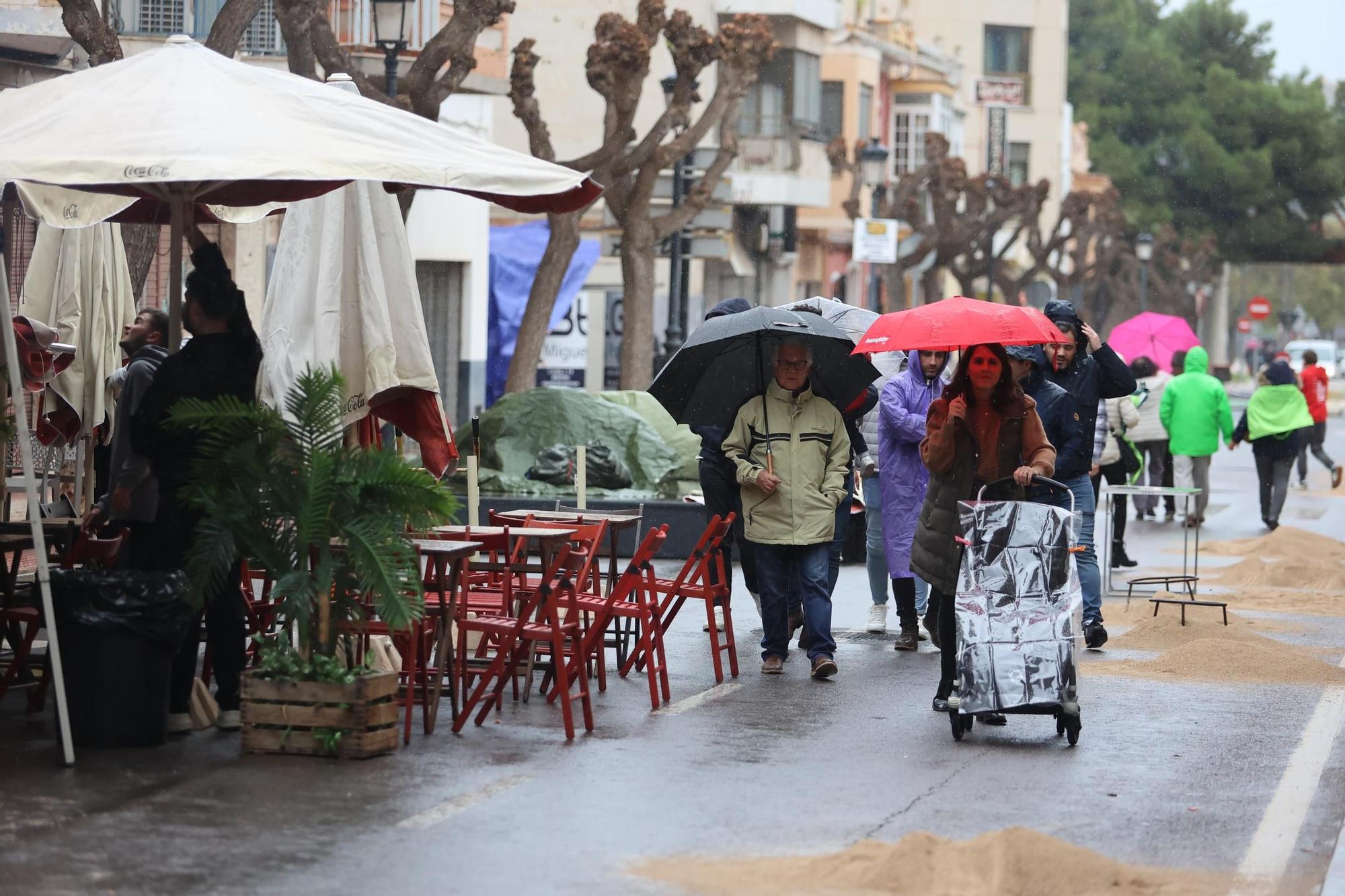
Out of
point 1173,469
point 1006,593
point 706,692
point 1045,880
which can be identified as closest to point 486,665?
point 706,692

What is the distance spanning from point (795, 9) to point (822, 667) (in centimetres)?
3545

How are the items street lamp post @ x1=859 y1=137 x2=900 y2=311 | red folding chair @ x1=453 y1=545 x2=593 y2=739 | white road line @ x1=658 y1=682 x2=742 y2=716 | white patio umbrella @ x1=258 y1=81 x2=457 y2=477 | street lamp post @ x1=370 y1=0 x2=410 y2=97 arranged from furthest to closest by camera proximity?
street lamp post @ x1=859 y1=137 x2=900 y2=311 → street lamp post @ x1=370 y1=0 x2=410 y2=97 → white patio umbrella @ x1=258 y1=81 x2=457 y2=477 → white road line @ x1=658 y1=682 x2=742 y2=716 → red folding chair @ x1=453 y1=545 x2=593 y2=739

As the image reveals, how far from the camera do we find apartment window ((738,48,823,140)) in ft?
146

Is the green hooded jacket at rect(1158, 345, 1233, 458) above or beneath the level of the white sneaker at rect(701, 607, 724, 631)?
above

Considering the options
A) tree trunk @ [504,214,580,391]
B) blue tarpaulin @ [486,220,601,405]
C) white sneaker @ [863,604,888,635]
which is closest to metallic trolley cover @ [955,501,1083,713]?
white sneaker @ [863,604,888,635]

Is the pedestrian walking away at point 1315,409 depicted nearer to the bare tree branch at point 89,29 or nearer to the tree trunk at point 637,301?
the tree trunk at point 637,301

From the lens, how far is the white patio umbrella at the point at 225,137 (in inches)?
314

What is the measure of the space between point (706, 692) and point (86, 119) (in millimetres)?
4011

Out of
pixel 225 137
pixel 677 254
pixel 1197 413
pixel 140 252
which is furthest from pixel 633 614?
pixel 677 254

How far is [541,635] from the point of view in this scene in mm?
8883

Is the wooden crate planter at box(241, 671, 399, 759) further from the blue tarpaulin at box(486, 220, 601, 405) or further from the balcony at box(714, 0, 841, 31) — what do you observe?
the balcony at box(714, 0, 841, 31)

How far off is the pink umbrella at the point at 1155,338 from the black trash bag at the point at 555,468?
23.2 ft

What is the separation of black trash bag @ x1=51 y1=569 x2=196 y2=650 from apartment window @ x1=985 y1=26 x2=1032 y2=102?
232 ft

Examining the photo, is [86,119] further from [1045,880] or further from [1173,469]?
[1173,469]
